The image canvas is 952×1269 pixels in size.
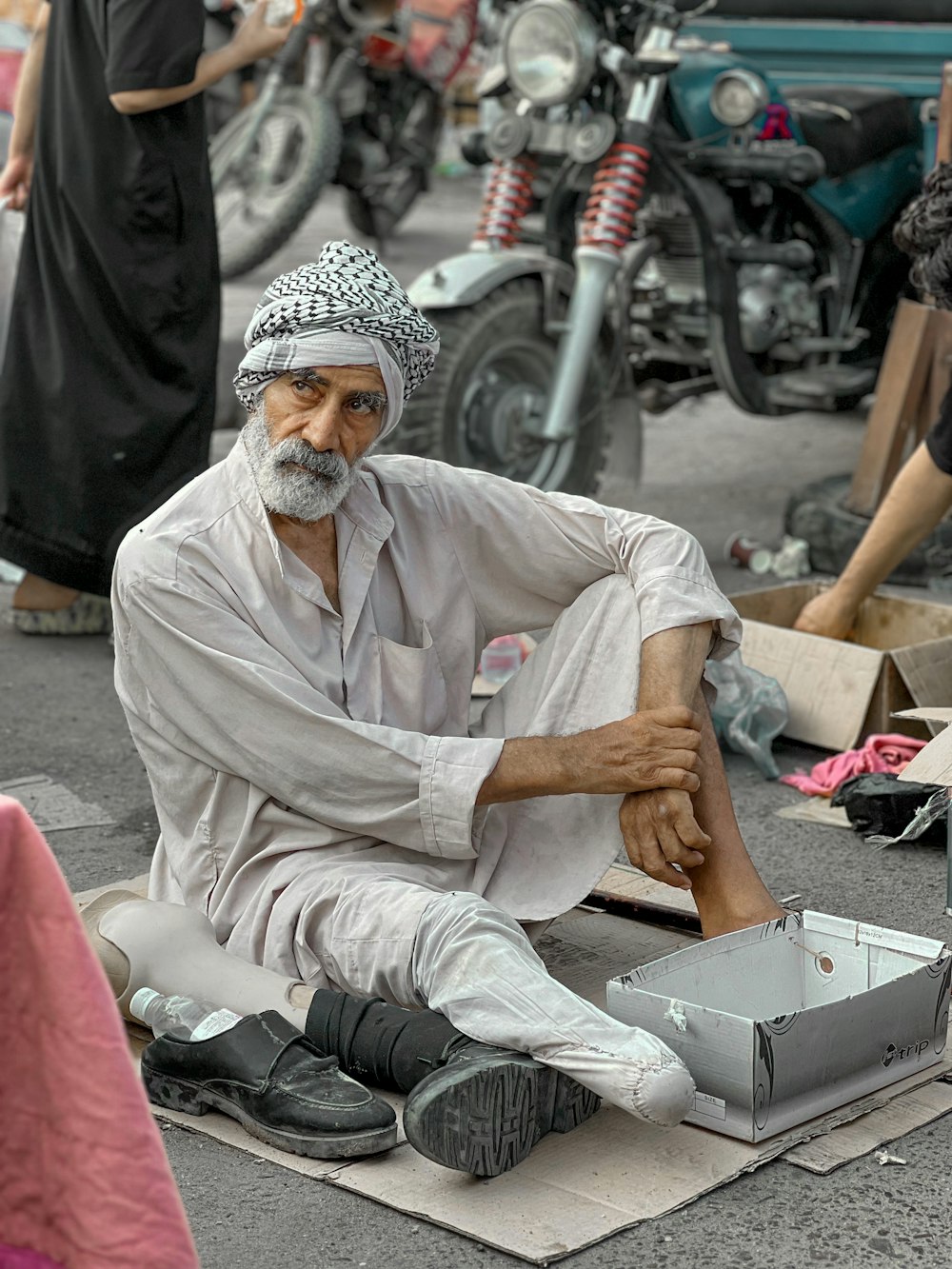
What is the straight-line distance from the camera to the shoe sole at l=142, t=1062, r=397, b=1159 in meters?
2.31

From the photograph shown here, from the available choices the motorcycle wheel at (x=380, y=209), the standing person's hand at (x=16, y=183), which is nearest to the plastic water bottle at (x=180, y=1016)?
the standing person's hand at (x=16, y=183)

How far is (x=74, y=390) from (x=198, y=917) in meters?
2.22

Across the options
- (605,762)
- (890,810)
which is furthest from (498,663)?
(605,762)

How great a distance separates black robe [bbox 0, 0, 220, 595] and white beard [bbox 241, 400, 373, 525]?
1920mm

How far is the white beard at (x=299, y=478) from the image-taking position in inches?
105

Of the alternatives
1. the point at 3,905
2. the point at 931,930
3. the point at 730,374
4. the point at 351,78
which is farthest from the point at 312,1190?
the point at 351,78

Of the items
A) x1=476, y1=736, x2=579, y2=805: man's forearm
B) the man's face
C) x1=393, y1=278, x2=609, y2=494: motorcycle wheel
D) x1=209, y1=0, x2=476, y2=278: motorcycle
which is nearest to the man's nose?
the man's face

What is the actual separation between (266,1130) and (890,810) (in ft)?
5.58

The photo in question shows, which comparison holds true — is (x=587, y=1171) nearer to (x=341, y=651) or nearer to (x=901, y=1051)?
(x=901, y=1051)

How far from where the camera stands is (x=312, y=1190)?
7.47ft

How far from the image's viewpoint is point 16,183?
4.93m

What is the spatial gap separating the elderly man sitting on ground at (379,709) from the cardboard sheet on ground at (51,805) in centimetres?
83

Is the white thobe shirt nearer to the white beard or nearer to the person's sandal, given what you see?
the white beard

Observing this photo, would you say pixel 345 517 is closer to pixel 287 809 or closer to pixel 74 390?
pixel 287 809
